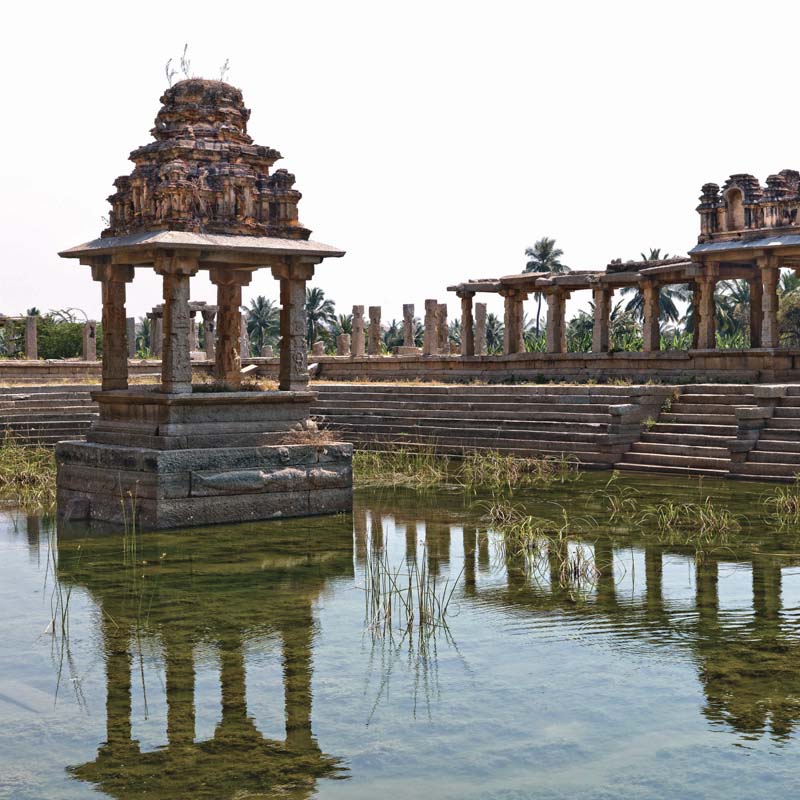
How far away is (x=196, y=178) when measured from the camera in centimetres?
1339

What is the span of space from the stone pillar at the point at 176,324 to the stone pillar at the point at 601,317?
1689cm

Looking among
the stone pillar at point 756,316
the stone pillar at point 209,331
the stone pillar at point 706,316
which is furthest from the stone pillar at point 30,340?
the stone pillar at point 756,316

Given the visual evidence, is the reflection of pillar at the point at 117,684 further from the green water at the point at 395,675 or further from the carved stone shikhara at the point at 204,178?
the carved stone shikhara at the point at 204,178

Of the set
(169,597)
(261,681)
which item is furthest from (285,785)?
(169,597)

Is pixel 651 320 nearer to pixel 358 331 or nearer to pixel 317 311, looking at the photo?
pixel 358 331

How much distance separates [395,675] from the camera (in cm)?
668

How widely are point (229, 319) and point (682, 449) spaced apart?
6.76 m

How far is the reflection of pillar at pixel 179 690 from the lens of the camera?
5716 mm

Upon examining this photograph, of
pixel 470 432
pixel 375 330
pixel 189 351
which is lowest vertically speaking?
pixel 470 432

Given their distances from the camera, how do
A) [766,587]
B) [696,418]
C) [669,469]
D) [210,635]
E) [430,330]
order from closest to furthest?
[210,635] → [766,587] → [669,469] → [696,418] → [430,330]

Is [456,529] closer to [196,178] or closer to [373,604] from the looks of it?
[373,604]

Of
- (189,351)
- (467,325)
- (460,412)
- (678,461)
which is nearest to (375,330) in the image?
(467,325)

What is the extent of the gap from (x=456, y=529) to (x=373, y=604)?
3726 mm

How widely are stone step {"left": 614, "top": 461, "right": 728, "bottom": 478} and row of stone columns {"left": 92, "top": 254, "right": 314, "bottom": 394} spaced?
5501 millimetres
